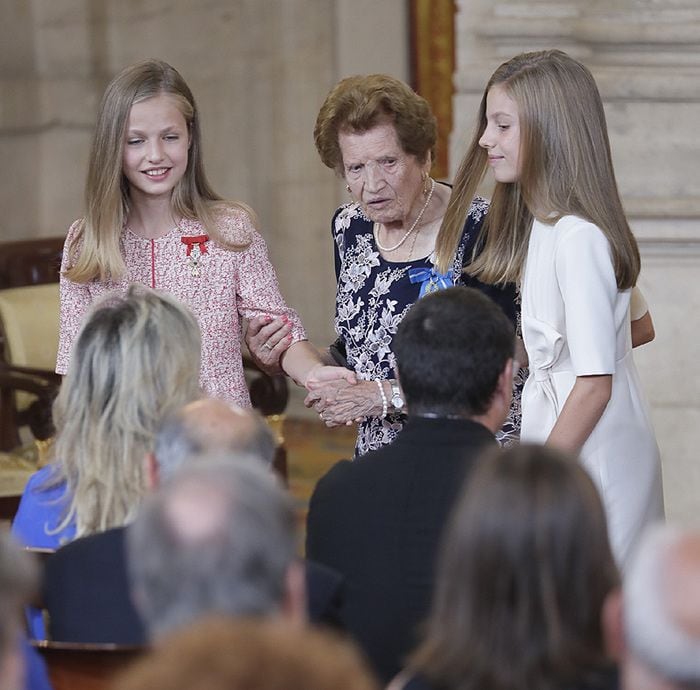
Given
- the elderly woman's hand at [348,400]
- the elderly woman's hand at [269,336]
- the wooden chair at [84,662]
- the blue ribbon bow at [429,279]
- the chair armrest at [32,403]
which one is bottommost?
the chair armrest at [32,403]

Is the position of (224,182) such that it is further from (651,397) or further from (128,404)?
(128,404)

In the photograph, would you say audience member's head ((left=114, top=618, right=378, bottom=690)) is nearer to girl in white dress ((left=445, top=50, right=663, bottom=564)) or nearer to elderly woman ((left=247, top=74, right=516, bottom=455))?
girl in white dress ((left=445, top=50, right=663, bottom=564))

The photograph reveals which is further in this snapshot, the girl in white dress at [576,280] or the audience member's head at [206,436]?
the girl in white dress at [576,280]

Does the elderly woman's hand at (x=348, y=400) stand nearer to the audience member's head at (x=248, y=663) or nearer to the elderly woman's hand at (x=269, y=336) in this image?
the elderly woman's hand at (x=269, y=336)

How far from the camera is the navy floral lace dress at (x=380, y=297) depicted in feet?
11.8

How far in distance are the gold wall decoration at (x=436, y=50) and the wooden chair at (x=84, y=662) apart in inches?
213

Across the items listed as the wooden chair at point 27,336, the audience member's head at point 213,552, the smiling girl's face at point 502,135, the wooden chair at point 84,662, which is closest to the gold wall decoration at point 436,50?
the wooden chair at point 27,336

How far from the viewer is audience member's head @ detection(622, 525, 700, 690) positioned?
161 cm

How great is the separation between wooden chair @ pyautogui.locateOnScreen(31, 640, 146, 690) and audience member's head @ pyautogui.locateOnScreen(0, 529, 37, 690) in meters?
0.43

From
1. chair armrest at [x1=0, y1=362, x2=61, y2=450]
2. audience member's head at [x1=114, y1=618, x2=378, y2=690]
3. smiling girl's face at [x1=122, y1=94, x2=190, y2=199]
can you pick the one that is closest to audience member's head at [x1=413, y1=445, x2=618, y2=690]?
audience member's head at [x1=114, y1=618, x2=378, y2=690]

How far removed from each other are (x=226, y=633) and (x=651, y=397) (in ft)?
12.5

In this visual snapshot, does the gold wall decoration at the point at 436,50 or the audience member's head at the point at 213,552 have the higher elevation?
the gold wall decoration at the point at 436,50

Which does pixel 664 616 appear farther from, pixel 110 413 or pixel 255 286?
pixel 255 286

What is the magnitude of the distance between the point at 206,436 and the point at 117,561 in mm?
251
